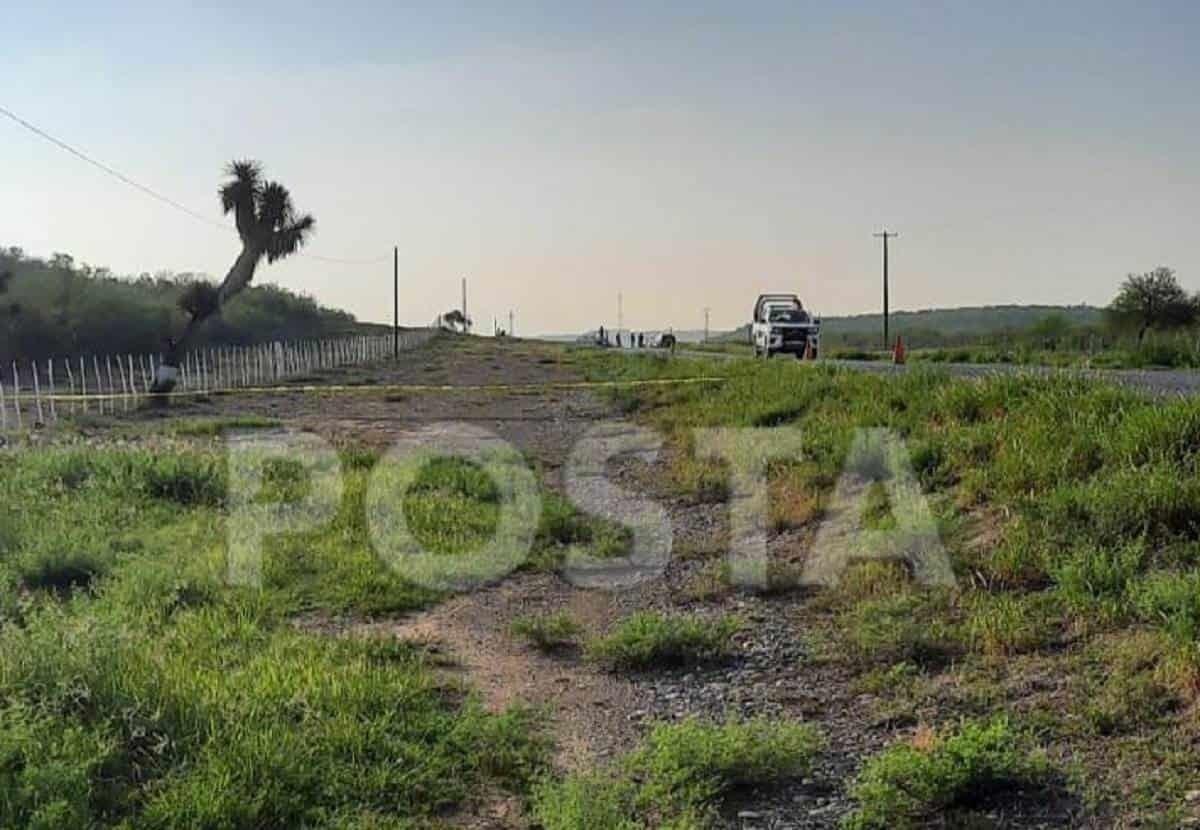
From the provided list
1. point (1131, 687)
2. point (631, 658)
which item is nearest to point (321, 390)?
point (631, 658)

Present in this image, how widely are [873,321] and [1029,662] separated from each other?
78413 mm

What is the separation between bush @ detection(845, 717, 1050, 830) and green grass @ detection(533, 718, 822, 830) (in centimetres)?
37

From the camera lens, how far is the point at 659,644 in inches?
239

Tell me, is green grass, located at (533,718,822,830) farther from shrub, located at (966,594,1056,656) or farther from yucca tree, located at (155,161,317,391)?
yucca tree, located at (155,161,317,391)

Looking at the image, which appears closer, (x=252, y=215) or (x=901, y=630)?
(x=901, y=630)

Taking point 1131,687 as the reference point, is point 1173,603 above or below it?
above

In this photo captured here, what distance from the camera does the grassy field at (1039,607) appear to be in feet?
13.8

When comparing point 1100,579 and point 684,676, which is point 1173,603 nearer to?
point 1100,579

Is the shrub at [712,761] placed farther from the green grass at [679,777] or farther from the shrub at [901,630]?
the shrub at [901,630]

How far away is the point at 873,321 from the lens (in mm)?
81250

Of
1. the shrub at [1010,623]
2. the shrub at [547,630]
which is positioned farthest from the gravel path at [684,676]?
the shrub at [1010,623]

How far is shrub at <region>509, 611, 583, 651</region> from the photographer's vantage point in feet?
21.2

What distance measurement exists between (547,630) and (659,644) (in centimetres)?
82

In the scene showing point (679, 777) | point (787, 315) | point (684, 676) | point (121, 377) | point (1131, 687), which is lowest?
point (684, 676)
